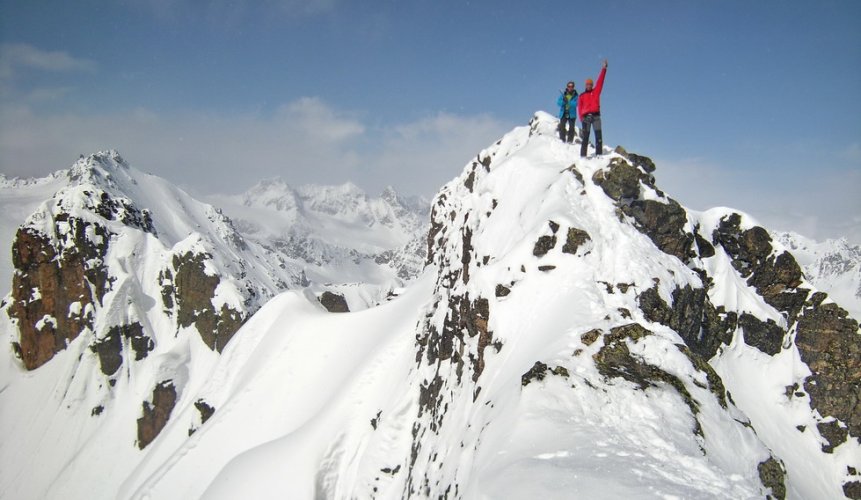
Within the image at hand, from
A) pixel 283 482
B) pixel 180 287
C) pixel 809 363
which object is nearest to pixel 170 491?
pixel 283 482

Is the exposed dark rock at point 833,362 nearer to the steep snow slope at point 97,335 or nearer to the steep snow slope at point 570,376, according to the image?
the steep snow slope at point 570,376

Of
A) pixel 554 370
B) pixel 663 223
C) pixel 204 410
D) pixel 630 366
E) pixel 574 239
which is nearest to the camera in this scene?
pixel 554 370

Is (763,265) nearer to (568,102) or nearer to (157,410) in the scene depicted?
(568,102)

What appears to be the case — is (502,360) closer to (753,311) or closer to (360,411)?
(360,411)

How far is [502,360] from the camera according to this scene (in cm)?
1373

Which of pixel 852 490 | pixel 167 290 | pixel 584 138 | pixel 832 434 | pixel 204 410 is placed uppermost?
pixel 167 290

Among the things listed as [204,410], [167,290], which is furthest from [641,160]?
[167,290]

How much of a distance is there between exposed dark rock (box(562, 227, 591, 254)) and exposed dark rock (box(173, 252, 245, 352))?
55.5m

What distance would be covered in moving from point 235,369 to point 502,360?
33.0 meters

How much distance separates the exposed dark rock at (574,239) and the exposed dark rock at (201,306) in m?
55.5

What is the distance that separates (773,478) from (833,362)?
14.3 meters

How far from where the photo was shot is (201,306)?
213 ft

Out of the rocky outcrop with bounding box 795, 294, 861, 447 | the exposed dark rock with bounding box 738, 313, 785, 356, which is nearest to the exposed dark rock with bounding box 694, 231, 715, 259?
the exposed dark rock with bounding box 738, 313, 785, 356

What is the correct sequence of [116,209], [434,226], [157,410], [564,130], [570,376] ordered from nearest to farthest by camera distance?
[570,376] < [564,130] < [434,226] < [157,410] < [116,209]
